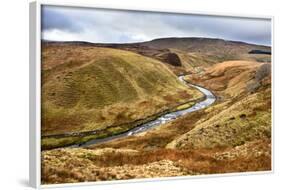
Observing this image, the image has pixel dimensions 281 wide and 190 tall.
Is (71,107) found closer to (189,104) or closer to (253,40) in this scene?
(189,104)

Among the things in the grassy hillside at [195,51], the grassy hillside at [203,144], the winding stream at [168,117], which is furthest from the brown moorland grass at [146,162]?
the grassy hillside at [195,51]

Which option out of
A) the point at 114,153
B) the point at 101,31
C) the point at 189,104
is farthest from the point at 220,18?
the point at 114,153

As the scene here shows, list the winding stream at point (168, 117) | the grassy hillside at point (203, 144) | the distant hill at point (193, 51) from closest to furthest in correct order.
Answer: the grassy hillside at point (203, 144) < the winding stream at point (168, 117) < the distant hill at point (193, 51)

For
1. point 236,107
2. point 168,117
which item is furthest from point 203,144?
point 236,107

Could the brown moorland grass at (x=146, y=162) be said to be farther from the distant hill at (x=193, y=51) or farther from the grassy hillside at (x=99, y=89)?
the distant hill at (x=193, y=51)

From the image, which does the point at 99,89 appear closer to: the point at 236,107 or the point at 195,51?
the point at 195,51
